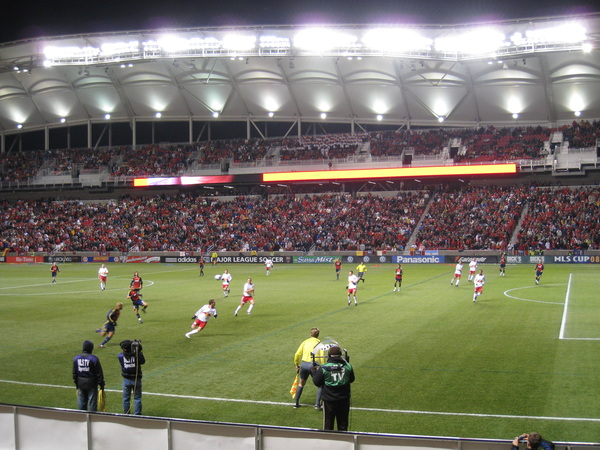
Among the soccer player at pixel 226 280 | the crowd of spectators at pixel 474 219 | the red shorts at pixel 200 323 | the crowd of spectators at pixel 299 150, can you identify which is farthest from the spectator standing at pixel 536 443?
the crowd of spectators at pixel 299 150

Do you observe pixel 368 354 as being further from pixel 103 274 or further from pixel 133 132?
pixel 133 132

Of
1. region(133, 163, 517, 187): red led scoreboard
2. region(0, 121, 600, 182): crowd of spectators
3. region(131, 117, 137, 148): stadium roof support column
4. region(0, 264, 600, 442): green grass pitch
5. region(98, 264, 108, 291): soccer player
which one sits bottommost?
region(0, 264, 600, 442): green grass pitch

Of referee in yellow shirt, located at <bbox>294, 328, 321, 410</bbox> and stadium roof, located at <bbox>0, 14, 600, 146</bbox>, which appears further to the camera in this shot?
stadium roof, located at <bbox>0, 14, 600, 146</bbox>

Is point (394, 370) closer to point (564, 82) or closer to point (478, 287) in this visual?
point (478, 287)

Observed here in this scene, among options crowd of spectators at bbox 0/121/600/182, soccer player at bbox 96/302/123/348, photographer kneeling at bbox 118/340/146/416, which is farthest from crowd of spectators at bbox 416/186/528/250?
photographer kneeling at bbox 118/340/146/416

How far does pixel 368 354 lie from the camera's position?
1731 cm

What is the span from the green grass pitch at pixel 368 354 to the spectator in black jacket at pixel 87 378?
4.71 feet

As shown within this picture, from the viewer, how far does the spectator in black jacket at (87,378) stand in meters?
11.2

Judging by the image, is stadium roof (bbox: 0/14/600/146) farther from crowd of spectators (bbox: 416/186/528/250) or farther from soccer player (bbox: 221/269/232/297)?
soccer player (bbox: 221/269/232/297)

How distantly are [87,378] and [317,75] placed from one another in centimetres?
5606

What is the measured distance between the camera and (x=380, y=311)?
84.3ft

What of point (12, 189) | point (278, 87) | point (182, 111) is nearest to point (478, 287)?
point (278, 87)

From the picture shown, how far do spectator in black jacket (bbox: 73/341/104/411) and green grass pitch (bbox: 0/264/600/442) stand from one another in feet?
4.71

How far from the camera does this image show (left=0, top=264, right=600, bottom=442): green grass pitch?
1195 cm
